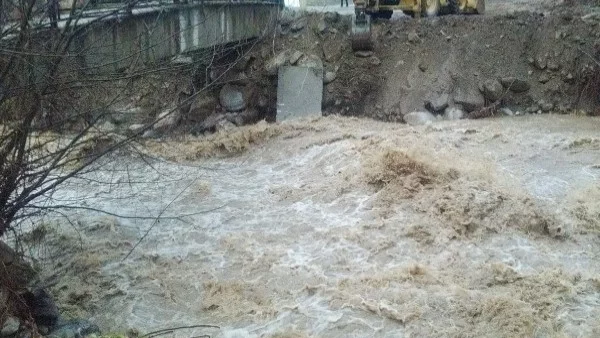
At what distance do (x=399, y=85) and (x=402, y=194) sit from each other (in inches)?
243

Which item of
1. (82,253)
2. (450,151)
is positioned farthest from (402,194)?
(82,253)

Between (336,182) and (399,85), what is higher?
(399,85)

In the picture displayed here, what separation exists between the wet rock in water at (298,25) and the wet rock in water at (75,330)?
11.6 m

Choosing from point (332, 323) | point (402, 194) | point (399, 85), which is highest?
point (399, 85)

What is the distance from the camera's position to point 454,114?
14.7 metres

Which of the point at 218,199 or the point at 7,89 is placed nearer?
the point at 7,89

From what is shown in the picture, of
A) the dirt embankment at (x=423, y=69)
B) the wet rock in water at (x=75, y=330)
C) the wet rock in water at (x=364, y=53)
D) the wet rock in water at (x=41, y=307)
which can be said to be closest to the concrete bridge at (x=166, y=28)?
the dirt embankment at (x=423, y=69)

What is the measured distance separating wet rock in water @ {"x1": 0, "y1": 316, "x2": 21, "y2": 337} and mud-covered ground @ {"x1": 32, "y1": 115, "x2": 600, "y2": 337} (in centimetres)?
129

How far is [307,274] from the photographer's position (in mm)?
8008

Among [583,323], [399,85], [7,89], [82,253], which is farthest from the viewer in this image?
[399,85]

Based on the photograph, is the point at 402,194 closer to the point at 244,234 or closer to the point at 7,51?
the point at 244,234

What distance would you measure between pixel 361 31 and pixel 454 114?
10.7 feet

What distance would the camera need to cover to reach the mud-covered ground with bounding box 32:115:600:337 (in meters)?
6.96

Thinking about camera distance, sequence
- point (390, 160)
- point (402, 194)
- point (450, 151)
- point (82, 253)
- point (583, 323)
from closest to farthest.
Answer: point (583, 323) → point (82, 253) → point (402, 194) → point (390, 160) → point (450, 151)
